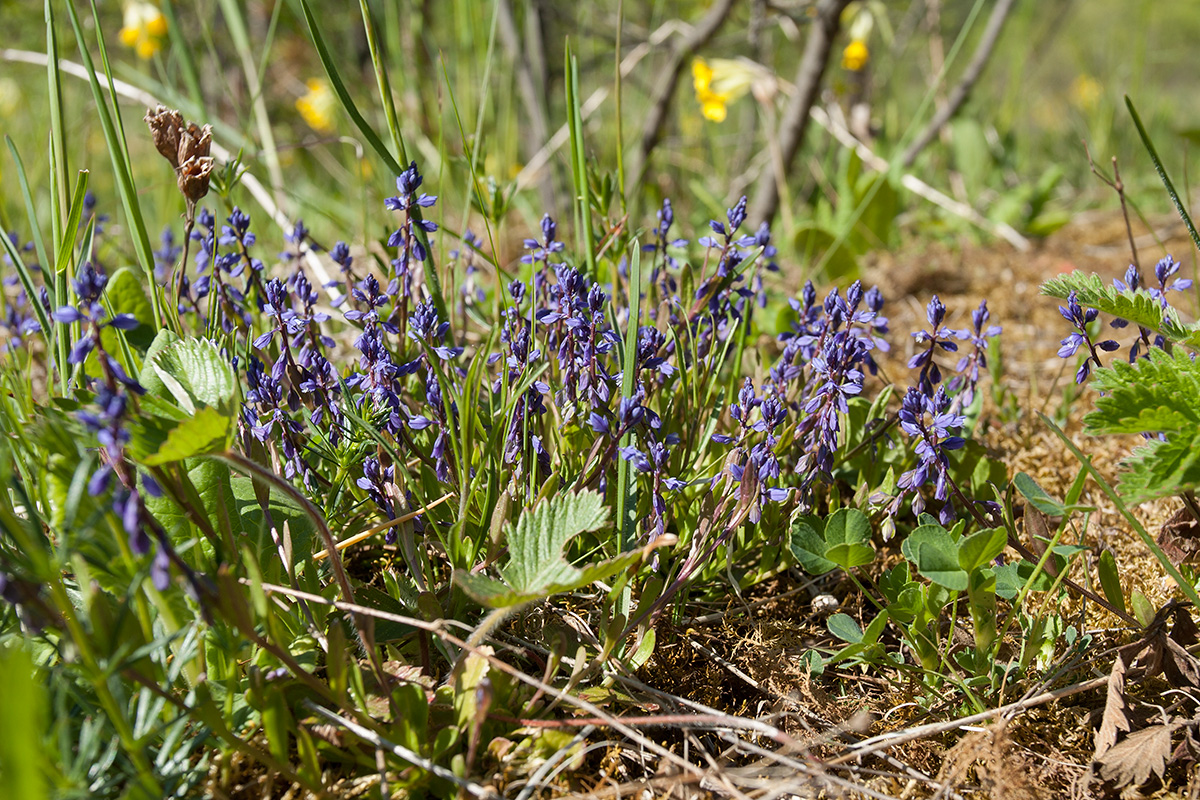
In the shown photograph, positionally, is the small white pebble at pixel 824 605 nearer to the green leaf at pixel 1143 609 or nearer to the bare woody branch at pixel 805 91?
the green leaf at pixel 1143 609

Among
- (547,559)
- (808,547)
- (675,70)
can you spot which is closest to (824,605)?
(808,547)

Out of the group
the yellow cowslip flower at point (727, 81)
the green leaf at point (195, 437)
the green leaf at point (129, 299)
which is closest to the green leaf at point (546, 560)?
the green leaf at point (195, 437)

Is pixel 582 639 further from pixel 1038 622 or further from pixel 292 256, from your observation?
pixel 292 256

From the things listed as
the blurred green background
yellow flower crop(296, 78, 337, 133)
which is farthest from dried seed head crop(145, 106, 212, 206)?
yellow flower crop(296, 78, 337, 133)

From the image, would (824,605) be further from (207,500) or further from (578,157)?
A: (207,500)

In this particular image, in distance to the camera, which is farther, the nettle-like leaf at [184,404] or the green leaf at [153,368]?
the green leaf at [153,368]
